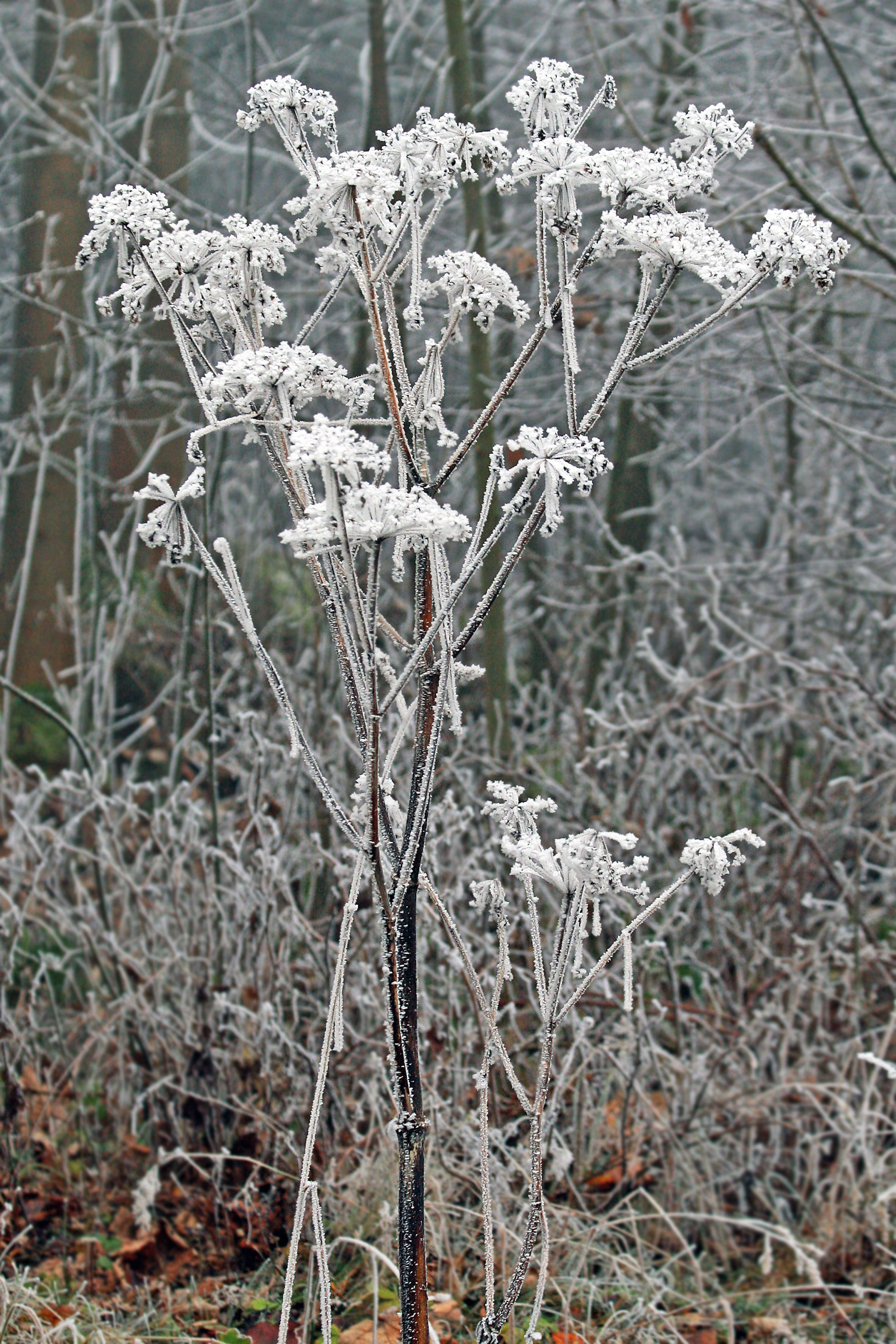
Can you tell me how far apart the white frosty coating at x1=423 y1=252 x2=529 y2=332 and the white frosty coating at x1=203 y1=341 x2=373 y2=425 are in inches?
6.8

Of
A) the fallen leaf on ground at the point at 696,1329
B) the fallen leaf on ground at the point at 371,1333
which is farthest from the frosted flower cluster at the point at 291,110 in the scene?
the fallen leaf on ground at the point at 696,1329

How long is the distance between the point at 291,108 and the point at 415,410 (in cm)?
41

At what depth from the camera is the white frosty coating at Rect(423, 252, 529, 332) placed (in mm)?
1503

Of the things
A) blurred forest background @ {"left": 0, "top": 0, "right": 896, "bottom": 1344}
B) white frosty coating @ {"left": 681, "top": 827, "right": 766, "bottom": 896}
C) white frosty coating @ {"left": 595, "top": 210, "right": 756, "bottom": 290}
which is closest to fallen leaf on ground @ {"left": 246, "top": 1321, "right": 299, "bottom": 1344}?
blurred forest background @ {"left": 0, "top": 0, "right": 896, "bottom": 1344}

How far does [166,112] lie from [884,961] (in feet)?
12.1

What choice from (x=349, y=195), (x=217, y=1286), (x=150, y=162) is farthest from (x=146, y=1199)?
(x=150, y=162)

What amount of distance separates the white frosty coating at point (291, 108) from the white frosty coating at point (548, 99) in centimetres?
24

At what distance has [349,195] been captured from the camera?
139 centimetres

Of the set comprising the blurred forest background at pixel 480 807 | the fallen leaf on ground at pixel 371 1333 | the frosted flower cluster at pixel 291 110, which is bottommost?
the fallen leaf on ground at pixel 371 1333

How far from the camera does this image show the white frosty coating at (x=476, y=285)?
150cm

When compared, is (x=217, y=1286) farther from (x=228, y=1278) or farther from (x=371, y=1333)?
(x=371, y=1333)

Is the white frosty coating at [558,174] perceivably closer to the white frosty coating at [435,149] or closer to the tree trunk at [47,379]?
the white frosty coating at [435,149]

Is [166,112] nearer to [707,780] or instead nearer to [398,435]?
[707,780]

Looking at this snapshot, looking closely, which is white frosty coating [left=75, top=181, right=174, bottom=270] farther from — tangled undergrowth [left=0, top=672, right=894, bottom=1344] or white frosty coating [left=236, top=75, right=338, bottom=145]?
tangled undergrowth [left=0, top=672, right=894, bottom=1344]
